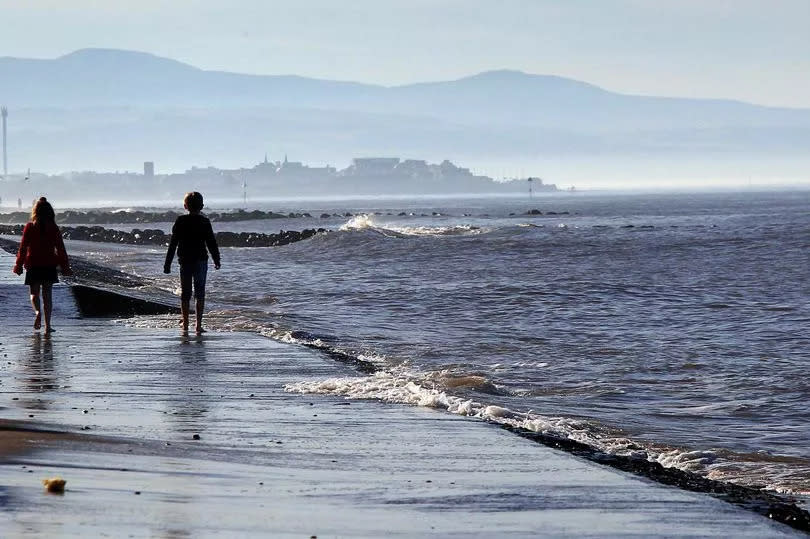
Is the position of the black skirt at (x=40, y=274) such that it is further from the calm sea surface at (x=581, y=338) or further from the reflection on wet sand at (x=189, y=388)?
the calm sea surface at (x=581, y=338)

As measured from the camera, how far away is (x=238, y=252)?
189 feet

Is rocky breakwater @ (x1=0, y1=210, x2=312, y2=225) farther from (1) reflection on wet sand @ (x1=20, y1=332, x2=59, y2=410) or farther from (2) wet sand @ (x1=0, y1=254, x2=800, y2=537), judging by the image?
(2) wet sand @ (x1=0, y1=254, x2=800, y2=537)

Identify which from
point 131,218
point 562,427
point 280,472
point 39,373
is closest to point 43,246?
point 39,373

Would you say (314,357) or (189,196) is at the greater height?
(189,196)

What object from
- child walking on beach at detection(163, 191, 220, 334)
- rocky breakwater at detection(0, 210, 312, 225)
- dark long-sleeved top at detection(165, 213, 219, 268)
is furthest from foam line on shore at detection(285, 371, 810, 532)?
rocky breakwater at detection(0, 210, 312, 225)

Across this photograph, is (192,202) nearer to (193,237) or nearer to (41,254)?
(193,237)

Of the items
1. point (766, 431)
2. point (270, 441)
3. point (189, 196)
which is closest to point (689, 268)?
point (189, 196)

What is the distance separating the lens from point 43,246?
56.5ft

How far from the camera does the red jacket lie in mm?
17109

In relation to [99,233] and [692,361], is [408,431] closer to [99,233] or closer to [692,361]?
[692,361]

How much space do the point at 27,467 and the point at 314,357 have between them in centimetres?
705

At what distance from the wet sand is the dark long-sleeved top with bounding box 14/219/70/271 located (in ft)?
16.2

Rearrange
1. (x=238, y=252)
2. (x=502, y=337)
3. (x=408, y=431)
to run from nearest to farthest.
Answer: (x=408, y=431) < (x=502, y=337) < (x=238, y=252)

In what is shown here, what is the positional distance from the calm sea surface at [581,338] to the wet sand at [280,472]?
1.31 metres
